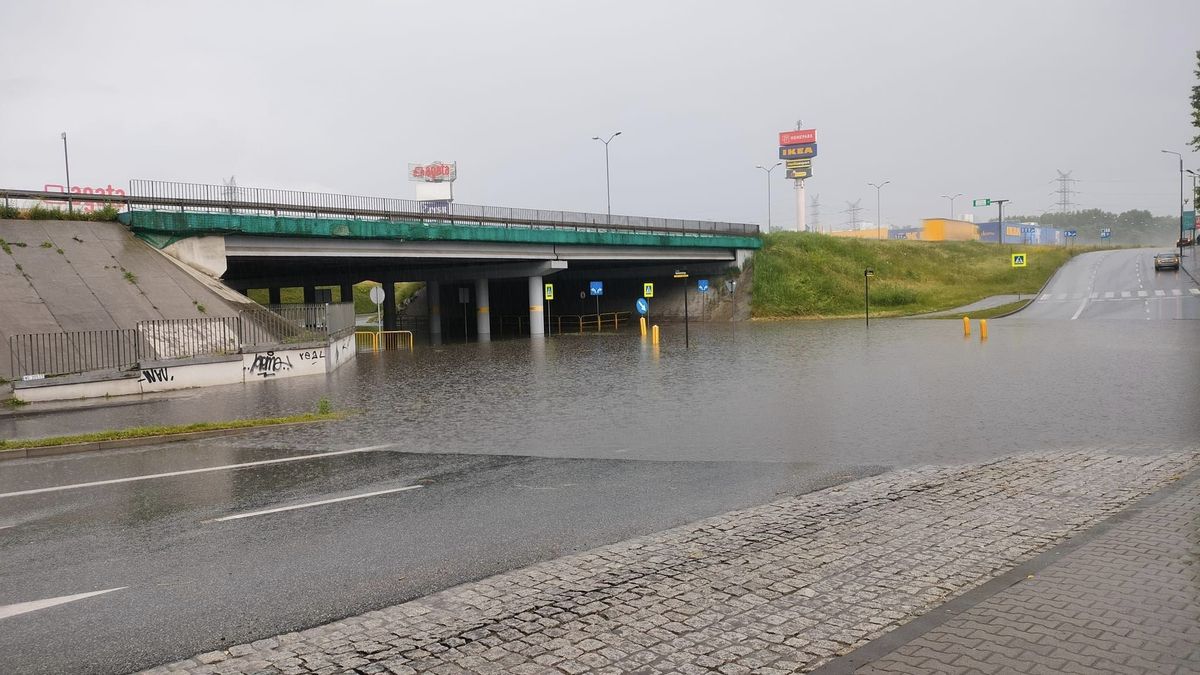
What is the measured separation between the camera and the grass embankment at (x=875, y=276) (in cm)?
6291

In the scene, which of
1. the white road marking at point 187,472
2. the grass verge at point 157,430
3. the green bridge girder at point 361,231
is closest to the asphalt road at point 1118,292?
the green bridge girder at point 361,231

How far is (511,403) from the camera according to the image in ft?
60.3

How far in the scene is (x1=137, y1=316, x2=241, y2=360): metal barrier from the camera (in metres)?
23.8

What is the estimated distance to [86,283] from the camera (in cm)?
2603

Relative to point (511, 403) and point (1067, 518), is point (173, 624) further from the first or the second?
point (511, 403)

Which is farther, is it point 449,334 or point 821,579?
point 449,334

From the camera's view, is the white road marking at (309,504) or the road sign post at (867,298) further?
the road sign post at (867,298)

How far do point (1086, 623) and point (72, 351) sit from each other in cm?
2426

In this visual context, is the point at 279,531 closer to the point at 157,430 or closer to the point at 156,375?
the point at 157,430

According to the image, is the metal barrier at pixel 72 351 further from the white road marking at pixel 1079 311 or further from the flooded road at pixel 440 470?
the white road marking at pixel 1079 311

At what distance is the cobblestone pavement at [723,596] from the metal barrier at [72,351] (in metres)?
19.0

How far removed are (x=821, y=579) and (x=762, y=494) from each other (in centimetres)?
303

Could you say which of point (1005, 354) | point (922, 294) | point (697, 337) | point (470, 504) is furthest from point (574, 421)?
point (922, 294)

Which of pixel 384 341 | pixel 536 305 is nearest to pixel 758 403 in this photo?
pixel 384 341
